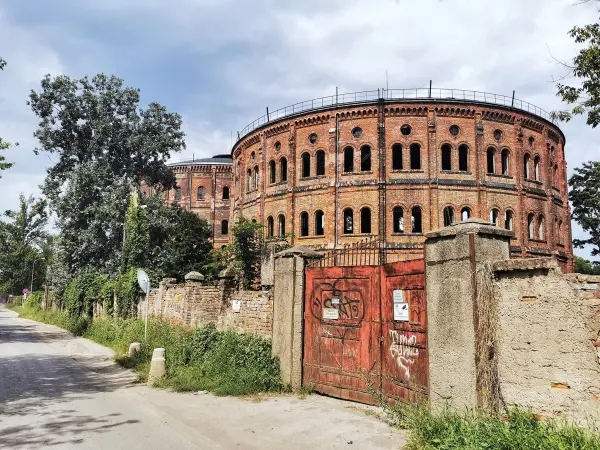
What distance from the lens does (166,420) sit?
24.6 ft

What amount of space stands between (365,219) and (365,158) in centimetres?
454

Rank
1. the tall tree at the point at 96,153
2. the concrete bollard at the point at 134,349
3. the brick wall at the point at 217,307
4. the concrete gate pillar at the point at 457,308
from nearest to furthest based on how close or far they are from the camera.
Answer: the concrete gate pillar at the point at 457,308
the brick wall at the point at 217,307
the concrete bollard at the point at 134,349
the tall tree at the point at 96,153

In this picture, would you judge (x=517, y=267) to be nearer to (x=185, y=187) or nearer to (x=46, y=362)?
(x=46, y=362)

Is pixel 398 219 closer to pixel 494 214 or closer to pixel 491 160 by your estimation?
pixel 494 214

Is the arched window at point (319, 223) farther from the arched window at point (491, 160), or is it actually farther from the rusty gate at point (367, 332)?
the rusty gate at point (367, 332)

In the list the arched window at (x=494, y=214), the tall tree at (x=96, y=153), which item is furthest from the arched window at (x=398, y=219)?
the tall tree at (x=96, y=153)

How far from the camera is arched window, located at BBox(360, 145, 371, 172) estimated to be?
30.7 meters

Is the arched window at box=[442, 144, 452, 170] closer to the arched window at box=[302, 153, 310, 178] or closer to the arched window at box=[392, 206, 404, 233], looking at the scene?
the arched window at box=[392, 206, 404, 233]

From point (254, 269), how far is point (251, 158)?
21.9m

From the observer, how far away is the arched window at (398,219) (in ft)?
97.0

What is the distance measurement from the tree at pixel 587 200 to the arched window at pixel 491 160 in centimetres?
1141

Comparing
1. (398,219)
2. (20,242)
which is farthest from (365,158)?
(20,242)

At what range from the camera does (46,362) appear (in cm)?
1480

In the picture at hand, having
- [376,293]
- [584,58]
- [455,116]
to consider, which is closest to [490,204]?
[455,116]
